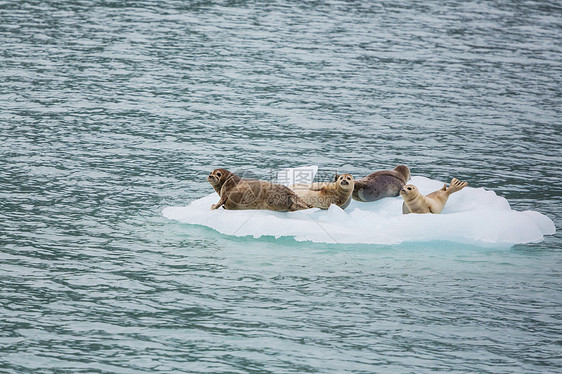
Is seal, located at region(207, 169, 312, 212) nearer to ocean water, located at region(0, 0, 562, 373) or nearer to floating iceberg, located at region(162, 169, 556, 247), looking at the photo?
floating iceberg, located at region(162, 169, 556, 247)

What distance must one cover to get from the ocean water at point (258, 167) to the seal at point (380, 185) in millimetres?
1521

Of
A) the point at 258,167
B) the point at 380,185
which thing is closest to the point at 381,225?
the point at 380,185

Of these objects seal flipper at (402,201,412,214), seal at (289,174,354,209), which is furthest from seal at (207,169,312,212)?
seal flipper at (402,201,412,214)

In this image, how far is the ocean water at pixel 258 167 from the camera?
30.7 feet

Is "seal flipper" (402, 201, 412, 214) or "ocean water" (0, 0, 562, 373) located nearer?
"ocean water" (0, 0, 562, 373)

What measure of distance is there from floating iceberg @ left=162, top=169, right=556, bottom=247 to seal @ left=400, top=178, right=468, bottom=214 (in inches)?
6.7

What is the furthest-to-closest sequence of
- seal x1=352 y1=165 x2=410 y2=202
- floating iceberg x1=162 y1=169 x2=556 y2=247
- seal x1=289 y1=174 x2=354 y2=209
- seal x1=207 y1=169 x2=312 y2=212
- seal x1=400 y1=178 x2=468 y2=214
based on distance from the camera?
seal x1=352 y1=165 x2=410 y2=202 < seal x1=289 y1=174 x2=354 y2=209 < seal x1=207 y1=169 x2=312 y2=212 < seal x1=400 y1=178 x2=468 y2=214 < floating iceberg x1=162 y1=169 x2=556 y2=247

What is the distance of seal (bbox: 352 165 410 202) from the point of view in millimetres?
13336

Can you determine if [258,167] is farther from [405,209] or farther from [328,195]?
[405,209]

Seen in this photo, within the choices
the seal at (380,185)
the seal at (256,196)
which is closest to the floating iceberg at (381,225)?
the seal at (256,196)

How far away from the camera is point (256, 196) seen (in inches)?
496

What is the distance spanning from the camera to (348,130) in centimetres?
1819

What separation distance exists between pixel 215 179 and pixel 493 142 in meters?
7.08

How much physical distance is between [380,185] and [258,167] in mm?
2691
